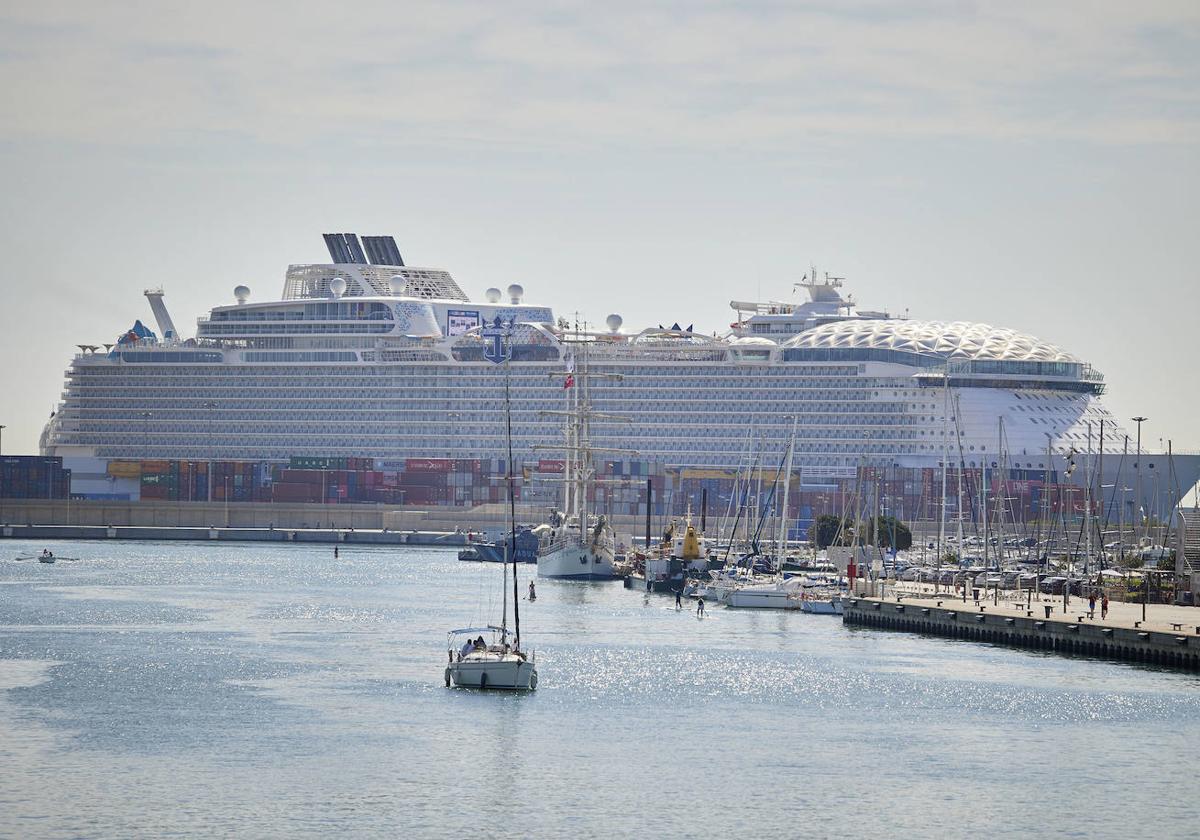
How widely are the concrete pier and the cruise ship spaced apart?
6429 cm

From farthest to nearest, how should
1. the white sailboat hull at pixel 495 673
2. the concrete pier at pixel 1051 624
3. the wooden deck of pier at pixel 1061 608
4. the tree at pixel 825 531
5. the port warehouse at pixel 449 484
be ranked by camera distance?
the port warehouse at pixel 449 484
the tree at pixel 825 531
the wooden deck of pier at pixel 1061 608
the concrete pier at pixel 1051 624
the white sailboat hull at pixel 495 673

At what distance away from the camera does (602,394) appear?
18075 centimetres

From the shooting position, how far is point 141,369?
197 metres

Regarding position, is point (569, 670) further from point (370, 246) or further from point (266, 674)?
point (370, 246)

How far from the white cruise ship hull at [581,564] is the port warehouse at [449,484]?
120 ft

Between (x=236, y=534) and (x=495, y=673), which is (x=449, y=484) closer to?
(x=236, y=534)

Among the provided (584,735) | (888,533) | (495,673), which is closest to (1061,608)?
(495,673)

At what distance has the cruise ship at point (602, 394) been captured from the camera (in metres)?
168

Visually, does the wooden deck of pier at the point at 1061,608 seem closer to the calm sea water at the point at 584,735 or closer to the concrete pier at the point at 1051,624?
the concrete pier at the point at 1051,624

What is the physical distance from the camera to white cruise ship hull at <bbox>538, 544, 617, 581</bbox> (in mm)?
123375

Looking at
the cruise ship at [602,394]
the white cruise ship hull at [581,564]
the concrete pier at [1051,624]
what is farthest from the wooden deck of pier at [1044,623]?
the cruise ship at [602,394]

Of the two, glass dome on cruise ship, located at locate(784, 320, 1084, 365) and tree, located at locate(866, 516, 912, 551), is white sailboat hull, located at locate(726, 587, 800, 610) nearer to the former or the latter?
tree, located at locate(866, 516, 912, 551)

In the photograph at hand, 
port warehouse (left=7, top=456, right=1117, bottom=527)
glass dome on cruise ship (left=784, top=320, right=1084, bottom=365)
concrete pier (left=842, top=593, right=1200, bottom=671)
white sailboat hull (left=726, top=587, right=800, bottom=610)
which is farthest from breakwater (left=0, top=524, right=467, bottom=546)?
concrete pier (left=842, top=593, right=1200, bottom=671)

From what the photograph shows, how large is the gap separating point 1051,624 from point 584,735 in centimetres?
2656
